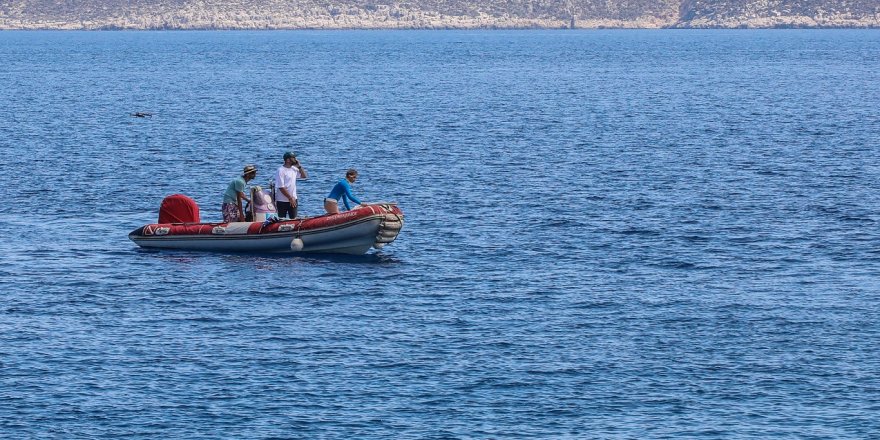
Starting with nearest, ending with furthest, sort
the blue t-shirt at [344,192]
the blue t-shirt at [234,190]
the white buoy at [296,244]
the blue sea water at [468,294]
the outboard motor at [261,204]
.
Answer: the blue sea water at [468,294], the blue t-shirt at [344,192], the white buoy at [296,244], the blue t-shirt at [234,190], the outboard motor at [261,204]

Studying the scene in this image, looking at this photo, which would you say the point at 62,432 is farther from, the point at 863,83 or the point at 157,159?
the point at 863,83

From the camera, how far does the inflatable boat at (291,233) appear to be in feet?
115

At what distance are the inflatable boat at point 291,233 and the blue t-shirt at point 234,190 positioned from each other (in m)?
0.62

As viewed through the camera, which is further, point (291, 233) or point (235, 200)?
point (235, 200)

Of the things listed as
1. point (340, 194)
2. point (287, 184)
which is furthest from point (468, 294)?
point (287, 184)

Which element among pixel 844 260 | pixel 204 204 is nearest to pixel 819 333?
pixel 844 260

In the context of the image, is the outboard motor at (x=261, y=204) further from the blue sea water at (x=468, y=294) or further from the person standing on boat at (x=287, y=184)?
the blue sea water at (x=468, y=294)

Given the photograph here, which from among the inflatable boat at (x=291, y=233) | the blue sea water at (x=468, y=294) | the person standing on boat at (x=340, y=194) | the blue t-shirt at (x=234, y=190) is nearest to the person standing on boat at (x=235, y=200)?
the blue t-shirt at (x=234, y=190)

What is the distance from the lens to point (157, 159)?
190ft

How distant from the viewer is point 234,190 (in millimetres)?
35750

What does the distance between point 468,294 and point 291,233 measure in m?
5.78

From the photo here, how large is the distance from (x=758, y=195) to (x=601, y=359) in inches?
876

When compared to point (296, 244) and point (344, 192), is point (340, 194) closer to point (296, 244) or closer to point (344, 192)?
point (344, 192)

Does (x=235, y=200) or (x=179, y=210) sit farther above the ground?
(x=235, y=200)
